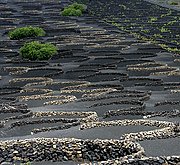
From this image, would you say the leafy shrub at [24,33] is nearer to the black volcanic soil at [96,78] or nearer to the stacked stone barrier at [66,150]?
the black volcanic soil at [96,78]

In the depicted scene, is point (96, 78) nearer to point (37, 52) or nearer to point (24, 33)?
point (37, 52)

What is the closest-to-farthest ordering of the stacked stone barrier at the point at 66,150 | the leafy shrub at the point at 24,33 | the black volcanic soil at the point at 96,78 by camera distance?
the stacked stone barrier at the point at 66,150 → the black volcanic soil at the point at 96,78 → the leafy shrub at the point at 24,33

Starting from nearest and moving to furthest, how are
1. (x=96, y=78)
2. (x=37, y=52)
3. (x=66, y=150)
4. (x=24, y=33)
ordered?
(x=66, y=150) → (x=96, y=78) → (x=37, y=52) → (x=24, y=33)

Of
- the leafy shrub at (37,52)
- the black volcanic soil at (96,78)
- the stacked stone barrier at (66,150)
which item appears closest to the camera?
the stacked stone barrier at (66,150)

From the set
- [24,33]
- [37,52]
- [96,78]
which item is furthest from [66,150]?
[24,33]

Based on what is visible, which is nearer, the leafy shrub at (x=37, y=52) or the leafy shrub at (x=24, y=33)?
the leafy shrub at (x=37, y=52)

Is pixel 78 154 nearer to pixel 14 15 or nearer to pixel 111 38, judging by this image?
pixel 111 38

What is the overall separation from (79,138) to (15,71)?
1231 centimetres

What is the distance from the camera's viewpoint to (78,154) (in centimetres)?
1019

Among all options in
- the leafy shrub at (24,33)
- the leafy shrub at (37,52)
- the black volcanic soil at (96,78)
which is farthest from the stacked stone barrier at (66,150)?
the leafy shrub at (24,33)

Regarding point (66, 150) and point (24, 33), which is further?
point (24, 33)

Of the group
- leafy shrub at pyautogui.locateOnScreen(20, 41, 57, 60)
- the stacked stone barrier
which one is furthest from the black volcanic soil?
the stacked stone barrier

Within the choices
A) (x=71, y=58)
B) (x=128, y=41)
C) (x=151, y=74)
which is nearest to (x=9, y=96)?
(x=151, y=74)

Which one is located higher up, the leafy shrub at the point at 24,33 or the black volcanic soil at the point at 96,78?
the leafy shrub at the point at 24,33
